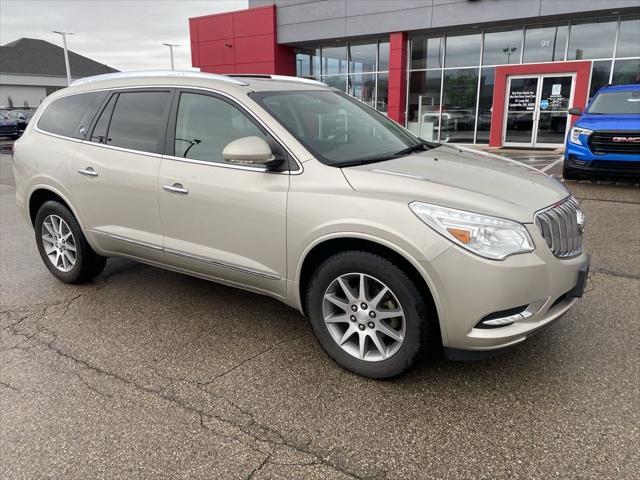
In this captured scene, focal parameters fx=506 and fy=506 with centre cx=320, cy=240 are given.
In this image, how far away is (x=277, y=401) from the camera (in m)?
2.88

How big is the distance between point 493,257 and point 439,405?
0.90 m

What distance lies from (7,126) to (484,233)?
→ 28453 mm

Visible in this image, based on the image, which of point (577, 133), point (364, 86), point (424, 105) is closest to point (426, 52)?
point (424, 105)

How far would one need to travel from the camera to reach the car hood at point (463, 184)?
272 cm

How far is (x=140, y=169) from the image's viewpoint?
150 inches

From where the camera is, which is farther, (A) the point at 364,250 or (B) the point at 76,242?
(B) the point at 76,242

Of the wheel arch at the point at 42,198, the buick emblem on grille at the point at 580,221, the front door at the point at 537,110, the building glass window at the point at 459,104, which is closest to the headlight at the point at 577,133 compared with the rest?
the buick emblem on grille at the point at 580,221

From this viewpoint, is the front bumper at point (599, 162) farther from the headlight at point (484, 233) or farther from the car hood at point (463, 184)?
the headlight at point (484, 233)

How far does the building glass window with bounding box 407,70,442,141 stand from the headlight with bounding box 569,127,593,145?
32.4 feet

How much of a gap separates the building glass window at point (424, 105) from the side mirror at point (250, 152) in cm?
1691

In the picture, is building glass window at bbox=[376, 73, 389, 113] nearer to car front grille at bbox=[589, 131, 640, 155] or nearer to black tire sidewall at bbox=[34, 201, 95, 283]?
car front grille at bbox=[589, 131, 640, 155]

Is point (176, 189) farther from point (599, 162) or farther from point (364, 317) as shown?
point (599, 162)

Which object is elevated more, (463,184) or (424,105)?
(424,105)

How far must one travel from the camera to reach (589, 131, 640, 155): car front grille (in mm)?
8773
